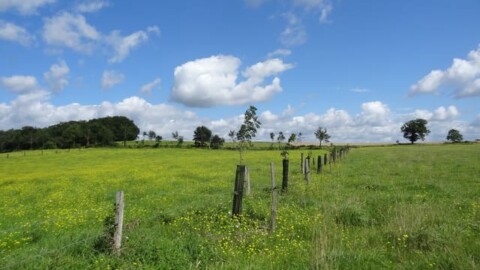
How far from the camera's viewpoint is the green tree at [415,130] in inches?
7082

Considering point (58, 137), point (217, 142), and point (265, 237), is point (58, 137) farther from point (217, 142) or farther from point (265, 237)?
point (265, 237)

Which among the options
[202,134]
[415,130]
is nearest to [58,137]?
[202,134]

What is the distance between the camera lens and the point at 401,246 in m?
9.73

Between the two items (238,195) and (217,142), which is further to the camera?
(217,142)

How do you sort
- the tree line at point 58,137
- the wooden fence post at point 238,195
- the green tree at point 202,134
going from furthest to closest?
the green tree at point 202,134
the tree line at point 58,137
the wooden fence post at point 238,195

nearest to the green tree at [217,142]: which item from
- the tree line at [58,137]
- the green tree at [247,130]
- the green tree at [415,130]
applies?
the tree line at [58,137]

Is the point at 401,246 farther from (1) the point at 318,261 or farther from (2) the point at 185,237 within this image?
(2) the point at 185,237

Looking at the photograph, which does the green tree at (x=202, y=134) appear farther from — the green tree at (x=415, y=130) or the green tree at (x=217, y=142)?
the green tree at (x=415, y=130)

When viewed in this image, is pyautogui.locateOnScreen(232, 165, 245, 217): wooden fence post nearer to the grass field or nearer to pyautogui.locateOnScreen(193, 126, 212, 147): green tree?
the grass field

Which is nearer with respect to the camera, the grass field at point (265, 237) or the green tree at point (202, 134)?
the grass field at point (265, 237)

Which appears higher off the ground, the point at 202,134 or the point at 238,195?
the point at 202,134

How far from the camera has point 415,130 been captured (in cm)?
18050

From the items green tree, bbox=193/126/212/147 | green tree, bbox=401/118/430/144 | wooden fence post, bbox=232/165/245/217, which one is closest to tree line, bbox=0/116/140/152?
green tree, bbox=193/126/212/147

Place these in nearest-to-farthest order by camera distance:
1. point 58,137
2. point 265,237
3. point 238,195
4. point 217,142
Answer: point 265,237
point 238,195
point 217,142
point 58,137
